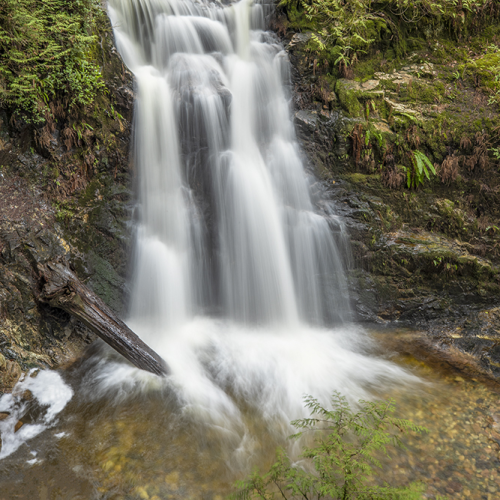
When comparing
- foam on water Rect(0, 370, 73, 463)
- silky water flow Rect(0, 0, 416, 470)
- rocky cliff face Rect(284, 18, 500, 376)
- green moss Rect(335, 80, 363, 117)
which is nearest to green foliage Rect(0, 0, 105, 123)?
silky water flow Rect(0, 0, 416, 470)

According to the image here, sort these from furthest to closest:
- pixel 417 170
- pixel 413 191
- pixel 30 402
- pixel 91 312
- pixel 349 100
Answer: pixel 349 100 < pixel 413 191 < pixel 417 170 < pixel 91 312 < pixel 30 402

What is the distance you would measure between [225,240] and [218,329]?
1644 mm

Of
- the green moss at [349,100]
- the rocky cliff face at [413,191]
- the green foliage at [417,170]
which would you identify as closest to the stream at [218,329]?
the rocky cliff face at [413,191]

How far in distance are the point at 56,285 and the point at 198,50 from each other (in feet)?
20.3

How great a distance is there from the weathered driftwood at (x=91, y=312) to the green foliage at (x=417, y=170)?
5.69 m

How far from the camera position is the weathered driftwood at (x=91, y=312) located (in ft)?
14.5

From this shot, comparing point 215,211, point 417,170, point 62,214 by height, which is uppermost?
point 62,214

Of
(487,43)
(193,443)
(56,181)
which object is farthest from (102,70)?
(487,43)

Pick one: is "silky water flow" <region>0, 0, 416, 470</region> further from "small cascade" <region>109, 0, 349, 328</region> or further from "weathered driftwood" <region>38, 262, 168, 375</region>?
"weathered driftwood" <region>38, 262, 168, 375</region>

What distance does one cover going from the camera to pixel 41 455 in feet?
11.5

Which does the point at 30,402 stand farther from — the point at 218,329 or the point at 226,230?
the point at 226,230

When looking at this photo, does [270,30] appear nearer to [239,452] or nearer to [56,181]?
[56,181]

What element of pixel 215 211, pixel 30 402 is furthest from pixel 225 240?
pixel 30 402

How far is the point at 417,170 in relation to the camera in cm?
677
